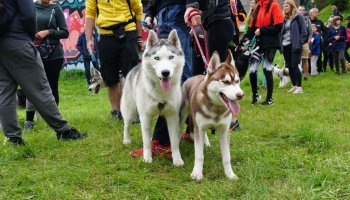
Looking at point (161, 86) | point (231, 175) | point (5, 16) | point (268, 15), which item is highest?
point (5, 16)

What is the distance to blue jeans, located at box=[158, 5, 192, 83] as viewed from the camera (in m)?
3.72

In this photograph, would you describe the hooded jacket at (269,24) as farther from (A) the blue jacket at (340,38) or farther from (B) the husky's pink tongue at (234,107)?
(A) the blue jacket at (340,38)

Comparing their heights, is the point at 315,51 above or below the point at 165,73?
below

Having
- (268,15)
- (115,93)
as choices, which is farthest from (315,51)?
(115,93)

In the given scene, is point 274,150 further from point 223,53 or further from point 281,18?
point 281,18

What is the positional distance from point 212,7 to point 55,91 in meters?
2.82

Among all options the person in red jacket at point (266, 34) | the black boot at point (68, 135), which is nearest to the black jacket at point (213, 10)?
the black boot at point (68, 135)

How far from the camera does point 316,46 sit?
36.4 feet

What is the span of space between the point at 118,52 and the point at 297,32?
4.69m

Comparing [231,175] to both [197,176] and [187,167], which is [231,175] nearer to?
[197,176]

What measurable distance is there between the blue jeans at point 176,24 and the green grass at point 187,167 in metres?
1.09

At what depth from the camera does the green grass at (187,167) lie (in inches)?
104

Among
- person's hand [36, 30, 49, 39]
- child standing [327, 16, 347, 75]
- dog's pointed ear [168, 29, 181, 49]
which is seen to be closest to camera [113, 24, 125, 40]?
person's hand [36, 30, 49, 39]

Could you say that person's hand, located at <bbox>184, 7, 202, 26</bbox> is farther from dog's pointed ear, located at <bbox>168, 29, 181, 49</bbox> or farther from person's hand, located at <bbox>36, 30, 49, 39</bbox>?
person's hand, located at <bbox>36, 30, 49, 39</bbox>
